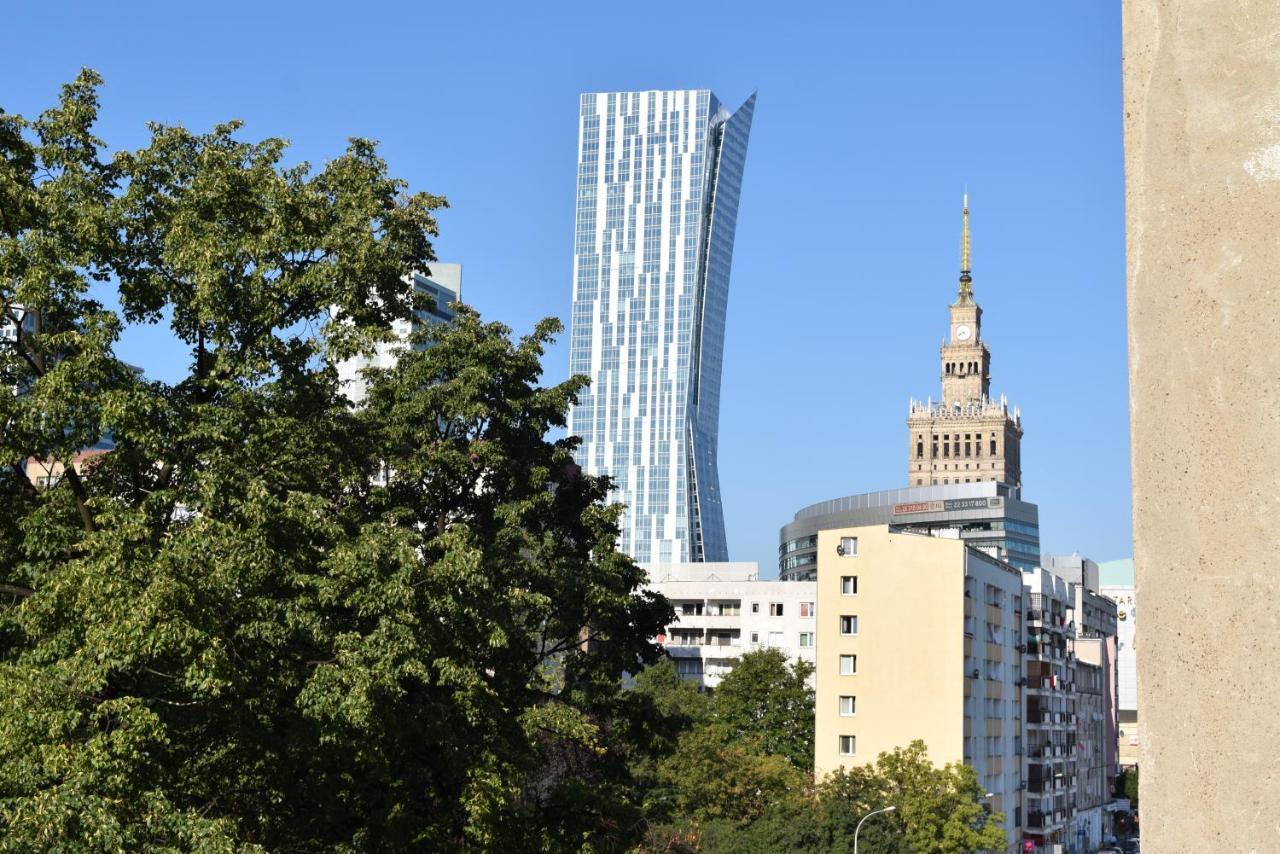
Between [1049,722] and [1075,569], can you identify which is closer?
[1049,722]

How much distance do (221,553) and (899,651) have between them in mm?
61281

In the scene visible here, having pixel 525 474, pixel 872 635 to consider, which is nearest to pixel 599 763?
pixel 525 474

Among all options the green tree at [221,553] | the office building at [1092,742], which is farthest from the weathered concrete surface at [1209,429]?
the office building at [1092,742]

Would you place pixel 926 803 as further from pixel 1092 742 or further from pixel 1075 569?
pixel 1075 569

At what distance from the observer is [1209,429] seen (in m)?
4.32

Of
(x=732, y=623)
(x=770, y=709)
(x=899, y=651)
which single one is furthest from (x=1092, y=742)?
(x=899, y=651)

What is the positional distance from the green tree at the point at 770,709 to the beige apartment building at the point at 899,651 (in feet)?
36.2

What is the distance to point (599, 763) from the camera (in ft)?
114

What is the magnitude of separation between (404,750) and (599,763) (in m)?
10.3

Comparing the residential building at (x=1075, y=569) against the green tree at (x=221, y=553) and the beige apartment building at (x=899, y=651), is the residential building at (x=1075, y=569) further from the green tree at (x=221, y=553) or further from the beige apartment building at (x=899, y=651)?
the green tree at (x=221, y=553)

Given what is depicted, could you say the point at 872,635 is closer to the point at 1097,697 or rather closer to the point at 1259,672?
the point at 1097,697

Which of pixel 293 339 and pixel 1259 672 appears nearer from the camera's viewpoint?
pixel 1259 672

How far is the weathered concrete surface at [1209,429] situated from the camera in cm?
418

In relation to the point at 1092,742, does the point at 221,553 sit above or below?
above
